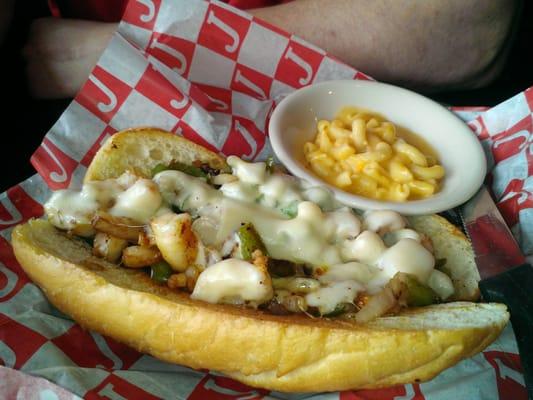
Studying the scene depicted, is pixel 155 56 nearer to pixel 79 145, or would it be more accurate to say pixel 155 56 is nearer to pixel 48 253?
pixel 79 145

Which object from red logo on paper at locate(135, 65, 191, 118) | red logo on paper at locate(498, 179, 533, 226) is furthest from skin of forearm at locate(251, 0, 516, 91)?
red logo on paper at locate(498, 179, 533, 226)

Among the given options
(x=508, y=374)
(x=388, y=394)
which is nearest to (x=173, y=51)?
(x=388, y=394)

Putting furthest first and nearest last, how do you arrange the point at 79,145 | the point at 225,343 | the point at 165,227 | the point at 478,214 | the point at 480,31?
the point at 480,31 → the point at 79,145 → the point at 478,214 → the point at 165,227 → the point at 225,343

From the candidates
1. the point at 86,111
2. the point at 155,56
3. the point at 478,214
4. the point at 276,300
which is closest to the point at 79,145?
the point at 86,111

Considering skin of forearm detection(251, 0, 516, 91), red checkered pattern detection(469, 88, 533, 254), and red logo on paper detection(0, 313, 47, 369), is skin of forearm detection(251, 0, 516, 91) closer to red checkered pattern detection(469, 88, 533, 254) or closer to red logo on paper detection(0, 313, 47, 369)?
red checkered pattern detection(469, 88, 533, 254)

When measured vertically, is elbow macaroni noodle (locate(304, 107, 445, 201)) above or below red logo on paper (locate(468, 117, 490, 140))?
below

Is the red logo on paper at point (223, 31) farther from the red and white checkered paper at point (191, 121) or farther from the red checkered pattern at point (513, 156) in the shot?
the red checkered pattern at point (513, 156)

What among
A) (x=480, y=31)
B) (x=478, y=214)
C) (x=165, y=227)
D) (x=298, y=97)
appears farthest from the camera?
(x=480, y=31)

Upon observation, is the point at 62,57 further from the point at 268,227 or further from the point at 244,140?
the point at 268,227
